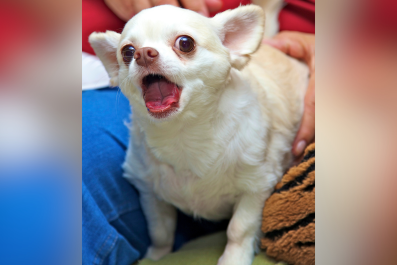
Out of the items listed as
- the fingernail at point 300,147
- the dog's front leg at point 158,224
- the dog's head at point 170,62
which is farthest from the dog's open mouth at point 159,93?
the fingernail at point 300,147

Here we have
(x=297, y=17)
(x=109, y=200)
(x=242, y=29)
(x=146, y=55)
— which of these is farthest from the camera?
(x=297, y=17)

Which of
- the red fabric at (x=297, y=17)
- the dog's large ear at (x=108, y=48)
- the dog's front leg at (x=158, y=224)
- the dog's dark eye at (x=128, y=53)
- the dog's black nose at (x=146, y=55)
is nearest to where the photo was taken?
the dog's black nose at (x=146, y=55)

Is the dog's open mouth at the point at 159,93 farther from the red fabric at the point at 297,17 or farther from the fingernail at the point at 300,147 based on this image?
the red fabric at the point at 297,17

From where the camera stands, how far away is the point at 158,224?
139 cm

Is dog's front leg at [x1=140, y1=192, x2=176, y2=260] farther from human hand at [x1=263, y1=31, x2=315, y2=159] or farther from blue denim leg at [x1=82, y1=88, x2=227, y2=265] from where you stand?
human hand at [x1=263, y1=31, x2=315, y2=159]

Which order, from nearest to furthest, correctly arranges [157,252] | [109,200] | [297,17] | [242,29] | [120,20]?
[242,29] < [109,200] < [157,252] < [120,20] < [297,17]

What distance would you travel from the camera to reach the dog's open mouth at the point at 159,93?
37.4 inches

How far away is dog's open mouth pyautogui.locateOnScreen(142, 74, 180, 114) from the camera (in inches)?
37.4

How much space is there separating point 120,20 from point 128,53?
25.2 inches

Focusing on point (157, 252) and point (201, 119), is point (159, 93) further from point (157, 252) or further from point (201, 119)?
point (157, 252)

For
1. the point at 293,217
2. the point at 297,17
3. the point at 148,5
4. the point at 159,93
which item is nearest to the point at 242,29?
the point at 159,93

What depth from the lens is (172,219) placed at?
4.69 ft

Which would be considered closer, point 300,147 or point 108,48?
point 108,48

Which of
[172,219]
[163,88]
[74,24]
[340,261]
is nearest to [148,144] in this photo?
[163,88]
